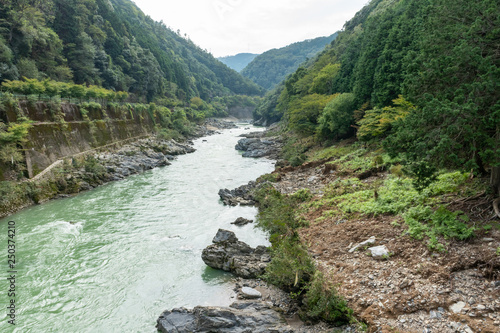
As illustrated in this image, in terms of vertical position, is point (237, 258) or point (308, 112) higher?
point (308, 112)

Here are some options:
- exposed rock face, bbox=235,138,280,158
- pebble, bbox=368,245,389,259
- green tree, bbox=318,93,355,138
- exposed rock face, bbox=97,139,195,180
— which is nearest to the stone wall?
exposed rock face, bbox=97,139,195,180

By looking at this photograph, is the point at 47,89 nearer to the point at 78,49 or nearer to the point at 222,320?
the point at 78,49

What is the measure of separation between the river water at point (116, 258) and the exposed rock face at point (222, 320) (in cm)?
80

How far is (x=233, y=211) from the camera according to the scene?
16.8m

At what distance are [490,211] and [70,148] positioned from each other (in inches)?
1126

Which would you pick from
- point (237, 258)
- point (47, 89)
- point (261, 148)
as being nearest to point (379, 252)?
point (237, 258)

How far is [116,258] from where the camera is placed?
11711mm

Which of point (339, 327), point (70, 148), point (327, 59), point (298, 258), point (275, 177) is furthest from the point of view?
point (327, 59)

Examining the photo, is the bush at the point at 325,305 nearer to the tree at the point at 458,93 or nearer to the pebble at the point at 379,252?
the pebble at the point at 379,252

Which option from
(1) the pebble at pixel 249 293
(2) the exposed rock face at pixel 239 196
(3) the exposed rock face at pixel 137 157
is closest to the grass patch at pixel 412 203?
(1) the pebble at pixel 249 293

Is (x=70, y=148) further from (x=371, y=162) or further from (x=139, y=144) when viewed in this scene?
(x=371, y=162)

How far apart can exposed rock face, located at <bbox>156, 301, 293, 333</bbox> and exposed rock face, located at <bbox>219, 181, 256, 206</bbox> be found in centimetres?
1029

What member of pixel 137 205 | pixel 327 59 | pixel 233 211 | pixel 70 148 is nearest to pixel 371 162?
pixel 233 211

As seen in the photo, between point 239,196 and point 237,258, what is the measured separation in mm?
8573
